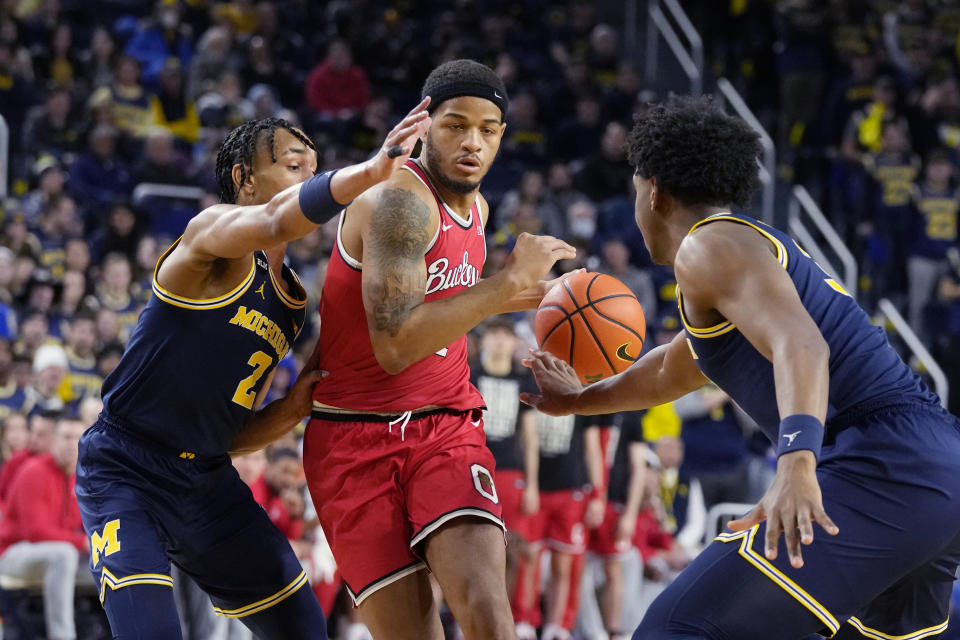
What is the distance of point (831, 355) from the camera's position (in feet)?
11.7

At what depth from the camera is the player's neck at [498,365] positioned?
29.9 feet

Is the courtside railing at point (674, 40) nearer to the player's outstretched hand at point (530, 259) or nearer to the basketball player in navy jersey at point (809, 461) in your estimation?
the player's outstretched hand at point (530, 259)

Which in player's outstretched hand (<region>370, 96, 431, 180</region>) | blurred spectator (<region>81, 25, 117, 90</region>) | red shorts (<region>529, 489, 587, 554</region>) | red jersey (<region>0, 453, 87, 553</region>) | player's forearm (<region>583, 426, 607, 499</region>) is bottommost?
red shorts (<region>529, 489, 587, 554</region>)

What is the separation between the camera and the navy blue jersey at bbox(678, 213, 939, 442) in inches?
140

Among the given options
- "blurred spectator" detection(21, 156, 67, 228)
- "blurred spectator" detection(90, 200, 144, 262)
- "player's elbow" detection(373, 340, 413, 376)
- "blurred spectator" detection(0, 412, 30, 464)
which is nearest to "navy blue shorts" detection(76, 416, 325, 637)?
"player's elbow" detection(373, 340, 413, 376)

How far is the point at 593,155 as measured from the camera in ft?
43.1

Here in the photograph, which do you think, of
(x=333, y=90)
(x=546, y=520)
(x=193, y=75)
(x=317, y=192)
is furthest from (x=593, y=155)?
(x=317, y=192)

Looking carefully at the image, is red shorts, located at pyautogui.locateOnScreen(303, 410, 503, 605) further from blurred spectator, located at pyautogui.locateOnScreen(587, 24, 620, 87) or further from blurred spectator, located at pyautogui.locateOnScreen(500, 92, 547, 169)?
blurred spectator, located at pyautogui.locateOnScreen(587, 24, 620, 87)

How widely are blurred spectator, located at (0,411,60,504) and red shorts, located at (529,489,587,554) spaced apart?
11.4ft

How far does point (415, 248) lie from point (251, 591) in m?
1.47

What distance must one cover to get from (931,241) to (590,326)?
875cm

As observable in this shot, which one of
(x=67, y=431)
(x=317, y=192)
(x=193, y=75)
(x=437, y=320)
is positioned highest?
(x=193, y=75)

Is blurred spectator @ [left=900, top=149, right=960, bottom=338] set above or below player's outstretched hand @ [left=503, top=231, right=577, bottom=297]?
below

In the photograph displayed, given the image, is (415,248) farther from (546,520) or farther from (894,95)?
(894,95)
